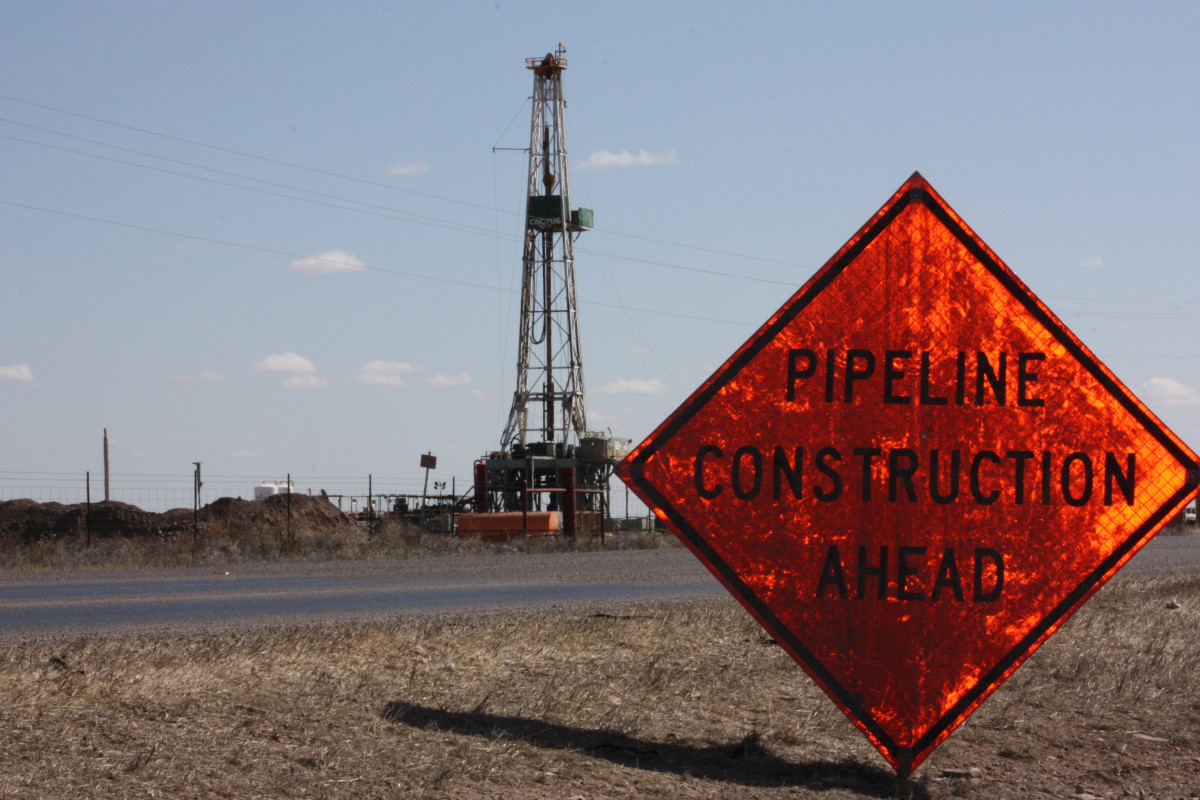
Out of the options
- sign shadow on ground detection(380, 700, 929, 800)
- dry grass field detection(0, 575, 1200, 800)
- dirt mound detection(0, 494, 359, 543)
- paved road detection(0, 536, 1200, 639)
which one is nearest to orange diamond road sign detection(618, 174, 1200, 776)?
sign shadow on ground detection(380, 700, 929, 800)

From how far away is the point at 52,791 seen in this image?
4.59 metres

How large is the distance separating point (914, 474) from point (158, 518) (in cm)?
3516

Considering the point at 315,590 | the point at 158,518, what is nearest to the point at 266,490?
the point at 158,518

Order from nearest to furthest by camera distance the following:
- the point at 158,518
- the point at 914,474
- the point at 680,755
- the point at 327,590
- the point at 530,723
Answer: the point at 914,474 → the point at 680,755 → the point at 530,723 → the point at 327,590 → the point at 158,518

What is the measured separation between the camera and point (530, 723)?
20.2ft

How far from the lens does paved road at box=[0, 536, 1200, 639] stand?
1172cm

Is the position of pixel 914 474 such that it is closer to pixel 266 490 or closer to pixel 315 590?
pixel 315 590

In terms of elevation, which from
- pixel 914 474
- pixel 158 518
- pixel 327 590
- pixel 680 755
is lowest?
pixel 680 755

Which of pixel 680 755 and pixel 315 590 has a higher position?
pixel 315 590

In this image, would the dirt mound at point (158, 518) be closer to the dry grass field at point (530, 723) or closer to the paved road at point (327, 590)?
the paved road at point (327, 590)

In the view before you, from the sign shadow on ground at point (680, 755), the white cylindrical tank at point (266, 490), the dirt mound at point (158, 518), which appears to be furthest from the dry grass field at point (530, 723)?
the white cylindrical tank at point (266, 490)

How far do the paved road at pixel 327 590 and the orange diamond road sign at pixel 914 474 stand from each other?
6.95m

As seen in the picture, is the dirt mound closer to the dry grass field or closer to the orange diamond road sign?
the dry grass field

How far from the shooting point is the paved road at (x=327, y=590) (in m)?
11.7
